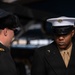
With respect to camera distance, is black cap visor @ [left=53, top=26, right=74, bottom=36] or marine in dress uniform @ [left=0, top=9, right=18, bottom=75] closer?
marine in dress uniform @ [left=0, top=9, right=18, bottom=75]

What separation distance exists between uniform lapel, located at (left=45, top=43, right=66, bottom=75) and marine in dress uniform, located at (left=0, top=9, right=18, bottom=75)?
0.58 meters

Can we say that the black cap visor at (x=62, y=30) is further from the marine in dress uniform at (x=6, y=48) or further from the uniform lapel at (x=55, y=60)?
the marine in dress uniform at (x=6, y=48)

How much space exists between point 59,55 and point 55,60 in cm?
7

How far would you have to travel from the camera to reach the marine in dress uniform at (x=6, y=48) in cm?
215

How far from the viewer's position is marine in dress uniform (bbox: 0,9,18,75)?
7.06 feet

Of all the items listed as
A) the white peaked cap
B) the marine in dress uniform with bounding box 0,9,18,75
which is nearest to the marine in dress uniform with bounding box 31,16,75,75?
the white peaked cap

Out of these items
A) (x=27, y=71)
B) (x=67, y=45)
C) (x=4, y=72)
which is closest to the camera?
(x=4, y=72)

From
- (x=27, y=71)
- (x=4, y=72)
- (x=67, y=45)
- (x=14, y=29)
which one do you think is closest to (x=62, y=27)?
(x=67, y=45)

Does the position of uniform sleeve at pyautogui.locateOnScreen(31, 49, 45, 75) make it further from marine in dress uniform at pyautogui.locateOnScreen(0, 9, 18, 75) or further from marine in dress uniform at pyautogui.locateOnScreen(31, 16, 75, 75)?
marine in dress uniform at pyautogui.locateOnScreen(0, 9, 18, 75)

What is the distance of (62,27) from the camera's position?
112 inches

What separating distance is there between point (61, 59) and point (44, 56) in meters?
0.17

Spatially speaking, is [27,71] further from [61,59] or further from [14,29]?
[14,29]

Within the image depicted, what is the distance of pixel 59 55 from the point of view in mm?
2891

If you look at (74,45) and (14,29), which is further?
(74,45)
